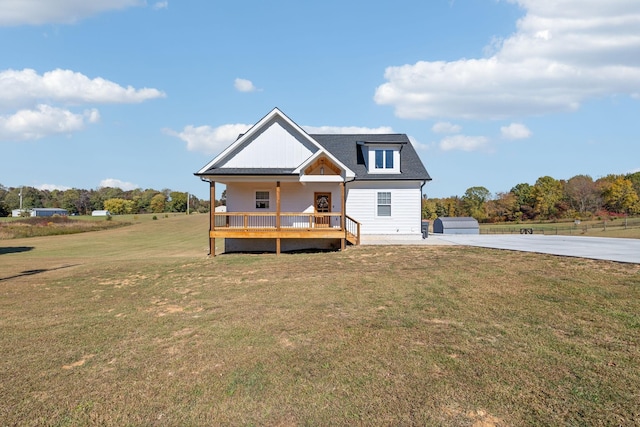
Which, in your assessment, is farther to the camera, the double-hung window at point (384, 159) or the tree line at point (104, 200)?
the tree line at point (104, 200)

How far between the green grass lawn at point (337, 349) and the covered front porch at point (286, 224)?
6.12m

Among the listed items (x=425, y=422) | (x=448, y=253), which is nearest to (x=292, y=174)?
(x=448, y=253)

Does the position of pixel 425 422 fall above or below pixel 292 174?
below

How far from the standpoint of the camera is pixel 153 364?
600 cm

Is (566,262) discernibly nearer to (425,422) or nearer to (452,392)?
(452,392)

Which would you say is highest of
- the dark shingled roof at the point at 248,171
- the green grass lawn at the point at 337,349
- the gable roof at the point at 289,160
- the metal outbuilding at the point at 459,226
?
the gable roof at the point at 289,160

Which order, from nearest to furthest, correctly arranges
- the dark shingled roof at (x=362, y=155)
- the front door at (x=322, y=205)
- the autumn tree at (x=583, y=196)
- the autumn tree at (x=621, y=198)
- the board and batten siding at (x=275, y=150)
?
the board and batten siding at (x=275, y=150) < the front door at (x=322, y=205) < the dark shingled roof at (x=362, y=155) < the autumn tree at (x=621, y=198) < the autumn tree at (x=583, y=196)

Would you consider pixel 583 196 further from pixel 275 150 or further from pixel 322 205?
pixel 275 150

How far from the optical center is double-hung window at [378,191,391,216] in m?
22.1

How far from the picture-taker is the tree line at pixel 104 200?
11069 centimetres

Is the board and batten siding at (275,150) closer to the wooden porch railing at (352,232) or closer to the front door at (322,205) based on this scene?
the front door at (322,205)

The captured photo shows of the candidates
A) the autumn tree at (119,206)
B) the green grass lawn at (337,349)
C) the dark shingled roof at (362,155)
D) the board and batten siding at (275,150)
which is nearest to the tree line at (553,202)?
the dark shingled roof at (362,155)

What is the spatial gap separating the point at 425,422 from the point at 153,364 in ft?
14.6

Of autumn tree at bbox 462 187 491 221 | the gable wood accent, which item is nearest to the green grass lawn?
the gable wood accent
